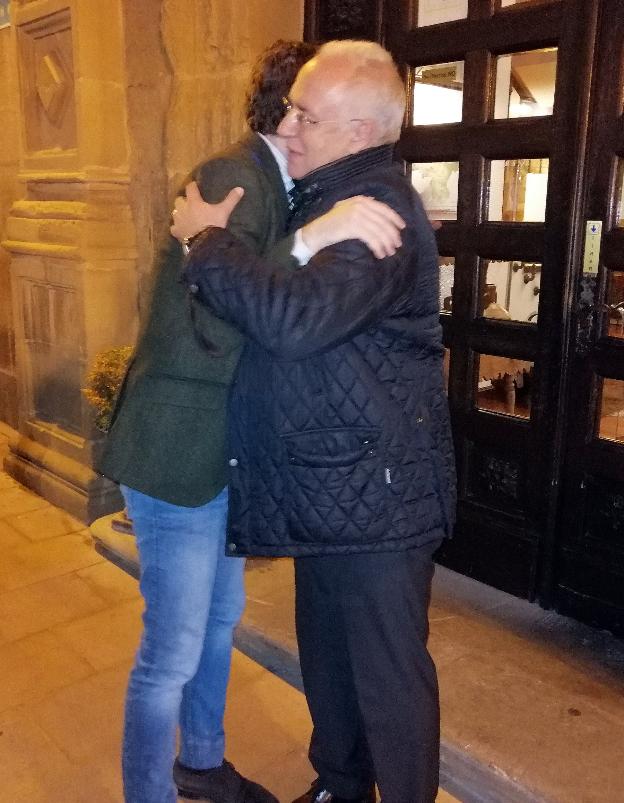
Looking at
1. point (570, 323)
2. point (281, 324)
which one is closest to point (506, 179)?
point (570, 323)

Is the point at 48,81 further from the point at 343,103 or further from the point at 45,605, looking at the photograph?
the point at 343,103

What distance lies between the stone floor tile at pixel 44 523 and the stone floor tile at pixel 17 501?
0.19 ft

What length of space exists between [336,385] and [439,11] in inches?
Result: 81.5

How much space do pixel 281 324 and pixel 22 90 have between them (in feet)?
11.5

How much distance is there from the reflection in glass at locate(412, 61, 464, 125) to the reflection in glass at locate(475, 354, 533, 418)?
94 centimetres

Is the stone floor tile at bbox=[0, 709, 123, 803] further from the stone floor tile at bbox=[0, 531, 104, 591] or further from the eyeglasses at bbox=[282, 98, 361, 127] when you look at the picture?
the eyeglasses at bbox=[282, 98, 361, 127]

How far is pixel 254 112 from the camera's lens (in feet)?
5.58

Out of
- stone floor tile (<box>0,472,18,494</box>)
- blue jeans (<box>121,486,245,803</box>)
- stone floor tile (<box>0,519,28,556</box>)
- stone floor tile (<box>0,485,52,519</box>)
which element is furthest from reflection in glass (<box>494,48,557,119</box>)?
stone floor tile (<box>0,472,18,494</box>)

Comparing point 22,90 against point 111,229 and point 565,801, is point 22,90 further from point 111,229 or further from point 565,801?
point 565,801

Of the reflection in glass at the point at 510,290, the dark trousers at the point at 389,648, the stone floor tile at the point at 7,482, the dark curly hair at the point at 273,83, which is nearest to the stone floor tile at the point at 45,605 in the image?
the stone floor tile at the point at 7,482

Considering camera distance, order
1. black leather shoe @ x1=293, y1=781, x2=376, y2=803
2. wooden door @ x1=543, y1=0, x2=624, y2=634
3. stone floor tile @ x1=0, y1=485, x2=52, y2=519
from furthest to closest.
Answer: stone floor tile @ x1=0, y1=485, x2=52, y2=519 → wooden door @ x1=543, y1=0, x2=624, y2=634 → black leather shoe @ x1=293, y1=781, x2=376, y2=803

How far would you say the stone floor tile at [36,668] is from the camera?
2.63 metres

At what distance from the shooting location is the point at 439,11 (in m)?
2.95

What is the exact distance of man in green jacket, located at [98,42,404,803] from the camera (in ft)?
5.21
